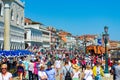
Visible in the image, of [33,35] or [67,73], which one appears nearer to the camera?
[67,73]

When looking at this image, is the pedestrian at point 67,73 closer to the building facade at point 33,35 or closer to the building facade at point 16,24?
the building facade at point 16,24

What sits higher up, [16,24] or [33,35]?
[33,35]

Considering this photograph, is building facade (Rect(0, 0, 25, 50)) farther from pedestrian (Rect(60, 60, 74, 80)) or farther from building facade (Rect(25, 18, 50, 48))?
pedestrian (Rect(60, 60, 74, 80))

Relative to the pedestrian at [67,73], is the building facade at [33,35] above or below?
above

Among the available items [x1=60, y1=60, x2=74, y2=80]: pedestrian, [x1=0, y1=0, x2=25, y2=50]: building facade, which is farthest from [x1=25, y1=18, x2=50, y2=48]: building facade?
[x1=60, y1=60, x2=74, y2=80]: pedestrian

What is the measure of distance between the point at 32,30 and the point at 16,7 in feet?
95.8

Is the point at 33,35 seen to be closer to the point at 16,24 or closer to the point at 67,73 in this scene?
the point at 16,24

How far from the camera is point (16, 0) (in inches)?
2672

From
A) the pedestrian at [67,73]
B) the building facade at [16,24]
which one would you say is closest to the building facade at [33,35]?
the building facade at [16,24]

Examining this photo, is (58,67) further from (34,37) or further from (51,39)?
(51,39)

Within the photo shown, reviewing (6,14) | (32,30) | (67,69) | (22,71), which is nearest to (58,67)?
(22,71)

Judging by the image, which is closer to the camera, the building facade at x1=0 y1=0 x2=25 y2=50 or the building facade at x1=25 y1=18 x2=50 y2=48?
the building facade at x1=0 y1=0 x2=25 y2=50

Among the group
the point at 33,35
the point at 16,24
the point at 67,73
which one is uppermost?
the point at 33,35

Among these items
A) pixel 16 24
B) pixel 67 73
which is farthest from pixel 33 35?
pixel 67 73
